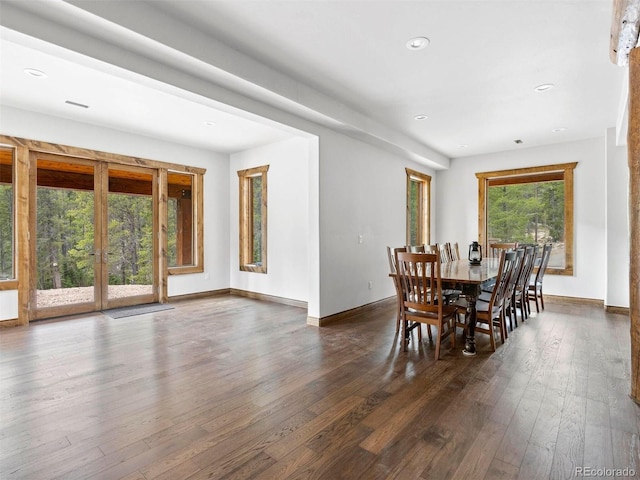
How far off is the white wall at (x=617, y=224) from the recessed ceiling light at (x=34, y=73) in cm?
740

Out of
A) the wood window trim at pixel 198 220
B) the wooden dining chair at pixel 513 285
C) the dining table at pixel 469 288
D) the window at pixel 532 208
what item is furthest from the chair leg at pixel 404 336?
the wood window trim at pixel 198 220

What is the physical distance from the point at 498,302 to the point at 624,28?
2587mm

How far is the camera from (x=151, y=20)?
98.7 inches

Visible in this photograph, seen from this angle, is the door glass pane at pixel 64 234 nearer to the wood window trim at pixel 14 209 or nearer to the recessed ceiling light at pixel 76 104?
the wood window trim at pixel 14 209

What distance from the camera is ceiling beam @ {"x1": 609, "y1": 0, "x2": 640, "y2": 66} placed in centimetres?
204

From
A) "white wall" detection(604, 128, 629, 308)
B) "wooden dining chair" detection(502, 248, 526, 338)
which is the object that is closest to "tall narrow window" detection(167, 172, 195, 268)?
"wooden dining chair" detection(502, 248, 526, 338)

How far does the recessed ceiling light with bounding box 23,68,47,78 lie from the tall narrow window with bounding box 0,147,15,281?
5.27ft

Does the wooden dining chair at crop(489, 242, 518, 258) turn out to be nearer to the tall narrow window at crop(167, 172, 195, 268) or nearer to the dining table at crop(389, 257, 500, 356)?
the dining table at crop(389, 257, 500, 356)

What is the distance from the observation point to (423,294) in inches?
135

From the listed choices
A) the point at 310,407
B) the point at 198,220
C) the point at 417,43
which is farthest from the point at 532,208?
the point at 198,220

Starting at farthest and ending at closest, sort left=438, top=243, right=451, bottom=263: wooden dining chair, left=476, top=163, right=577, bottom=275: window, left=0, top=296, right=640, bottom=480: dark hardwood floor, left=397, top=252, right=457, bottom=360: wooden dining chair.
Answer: left=476, top=163, right=577, bottom=275: window, left=438, top=243, right=451, bottom=263: wooden dining chair, left=397, top=252, right=457, bottom=360: wooden dining chair, left=0, top=296, right=640, bottom=480: dark hardwood floor

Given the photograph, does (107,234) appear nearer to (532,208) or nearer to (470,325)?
(470,325)

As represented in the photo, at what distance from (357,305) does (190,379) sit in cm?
289

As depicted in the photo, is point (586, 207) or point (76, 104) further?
point (586, 207)
